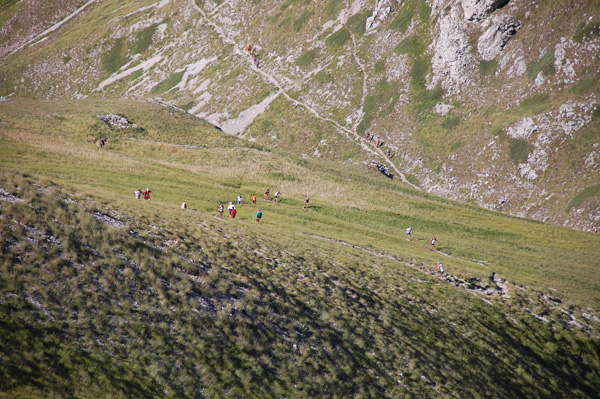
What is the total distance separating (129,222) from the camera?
27.7 meters

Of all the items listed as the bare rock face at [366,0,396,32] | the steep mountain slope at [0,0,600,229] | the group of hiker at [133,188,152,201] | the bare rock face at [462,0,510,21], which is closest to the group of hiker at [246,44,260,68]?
the steep mountain slope at [0,0,600,229]

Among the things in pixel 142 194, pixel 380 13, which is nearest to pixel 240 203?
pixel 142 194

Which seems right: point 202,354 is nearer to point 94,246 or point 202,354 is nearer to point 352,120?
point 94,246

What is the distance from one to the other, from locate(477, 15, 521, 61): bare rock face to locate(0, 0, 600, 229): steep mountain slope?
0.41m

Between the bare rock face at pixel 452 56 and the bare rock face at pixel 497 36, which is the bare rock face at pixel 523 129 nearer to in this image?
the bare rock face at pixel 452 56

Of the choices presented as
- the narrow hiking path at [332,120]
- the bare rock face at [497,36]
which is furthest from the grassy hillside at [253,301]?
the bare rock face at [497,36]

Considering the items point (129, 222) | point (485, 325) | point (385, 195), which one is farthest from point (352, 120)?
point (129, 222)

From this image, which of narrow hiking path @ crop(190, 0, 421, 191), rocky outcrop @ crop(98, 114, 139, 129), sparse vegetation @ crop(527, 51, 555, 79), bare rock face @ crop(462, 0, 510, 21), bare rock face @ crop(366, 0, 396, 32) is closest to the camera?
rocky outcrop @ crop(98, 114, 139, 129)

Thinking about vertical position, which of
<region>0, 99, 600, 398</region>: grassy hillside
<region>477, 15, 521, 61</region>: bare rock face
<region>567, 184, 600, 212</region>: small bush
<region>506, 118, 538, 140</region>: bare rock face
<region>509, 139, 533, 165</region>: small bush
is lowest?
<region>0, 99, 600, 398</region>: grassy hillside

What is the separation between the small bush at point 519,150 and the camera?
10081cm

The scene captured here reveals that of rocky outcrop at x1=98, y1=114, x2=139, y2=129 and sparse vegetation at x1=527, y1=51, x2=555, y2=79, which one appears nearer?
rocky outcrop at x1=98, y1=114, x2=139, y2=129

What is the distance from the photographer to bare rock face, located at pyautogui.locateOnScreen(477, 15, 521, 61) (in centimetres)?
11738

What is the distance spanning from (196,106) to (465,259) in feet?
436

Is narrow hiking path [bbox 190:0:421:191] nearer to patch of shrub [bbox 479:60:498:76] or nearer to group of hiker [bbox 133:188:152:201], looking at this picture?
patch of shrub [bbox 479:60:498:76]
